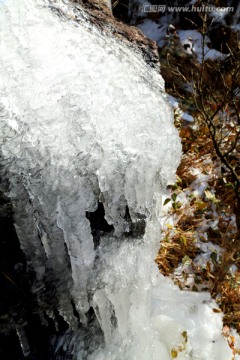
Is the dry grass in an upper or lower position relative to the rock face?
lower

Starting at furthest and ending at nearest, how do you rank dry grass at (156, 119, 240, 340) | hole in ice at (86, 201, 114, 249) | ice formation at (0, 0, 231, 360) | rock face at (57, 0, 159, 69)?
dry grass at (156, 119, 240, 340), rock face at (57, 0, 159, 69), hole in ice at (86, 201, 114, 249), ice formation at (0, 0, 231, 360)

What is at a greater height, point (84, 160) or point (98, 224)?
point (84, 160)

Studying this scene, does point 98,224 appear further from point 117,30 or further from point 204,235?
point 204,235

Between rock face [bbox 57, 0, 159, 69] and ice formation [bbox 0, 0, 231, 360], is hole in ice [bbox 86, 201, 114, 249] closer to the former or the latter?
ice formation [bbox 0, 0, 231, 360]

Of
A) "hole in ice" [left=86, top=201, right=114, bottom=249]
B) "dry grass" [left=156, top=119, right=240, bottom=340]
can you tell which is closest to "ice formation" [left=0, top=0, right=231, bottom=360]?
"hole in ice" [left=86, top=201, right=114, bottom=249]

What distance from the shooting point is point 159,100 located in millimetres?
1753

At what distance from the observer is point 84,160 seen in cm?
137

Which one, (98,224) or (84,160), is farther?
(98,224)

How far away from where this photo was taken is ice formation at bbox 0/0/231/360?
1.30 meters

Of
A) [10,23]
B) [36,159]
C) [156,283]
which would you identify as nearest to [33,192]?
[36,159]

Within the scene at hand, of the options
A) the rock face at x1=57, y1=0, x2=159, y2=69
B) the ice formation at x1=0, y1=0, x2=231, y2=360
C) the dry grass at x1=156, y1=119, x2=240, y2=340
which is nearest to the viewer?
the ice formation at x1=0, y1=0, x2=231, y2=360

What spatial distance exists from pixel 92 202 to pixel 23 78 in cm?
57

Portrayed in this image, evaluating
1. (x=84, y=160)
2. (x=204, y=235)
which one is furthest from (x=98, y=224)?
(x=204, y=235)

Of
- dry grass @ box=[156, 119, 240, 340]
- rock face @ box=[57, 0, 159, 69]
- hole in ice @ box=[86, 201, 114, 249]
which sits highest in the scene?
rock face @ box=[57, 0, 159, 69]
